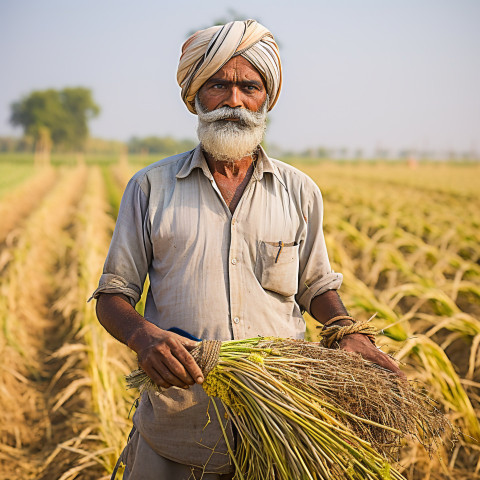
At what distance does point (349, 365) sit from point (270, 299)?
0.43 metres

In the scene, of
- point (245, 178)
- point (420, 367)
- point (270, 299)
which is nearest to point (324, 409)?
point (270, 299)

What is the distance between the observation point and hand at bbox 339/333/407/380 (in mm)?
1521

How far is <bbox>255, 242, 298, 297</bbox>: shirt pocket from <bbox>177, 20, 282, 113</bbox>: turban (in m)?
0.56

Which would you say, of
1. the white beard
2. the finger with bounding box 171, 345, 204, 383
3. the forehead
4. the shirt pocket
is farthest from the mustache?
the finger with bounding box 171, 345, 204, 383

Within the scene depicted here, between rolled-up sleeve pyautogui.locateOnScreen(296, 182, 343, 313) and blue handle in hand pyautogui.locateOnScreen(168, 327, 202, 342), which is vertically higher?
rolled-up sleeve pyautogui.locateOnScreen(296, 182, 343, 313)

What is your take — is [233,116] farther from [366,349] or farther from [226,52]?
[366,349]

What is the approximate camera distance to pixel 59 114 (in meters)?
80.7

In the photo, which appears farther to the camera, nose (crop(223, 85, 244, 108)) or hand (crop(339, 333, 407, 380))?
nose (crop(223, 85, 244, 108))

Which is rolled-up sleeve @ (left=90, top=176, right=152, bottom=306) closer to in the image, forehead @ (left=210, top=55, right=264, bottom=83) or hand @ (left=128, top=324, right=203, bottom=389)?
hand @ (left=128, top=324, right=203, bottom=389)

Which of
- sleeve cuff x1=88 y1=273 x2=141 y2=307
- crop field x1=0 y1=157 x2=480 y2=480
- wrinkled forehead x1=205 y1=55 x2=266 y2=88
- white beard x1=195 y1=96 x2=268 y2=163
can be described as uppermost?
wrinkled forehead x1=205 y1=55 x2=266 y2=88

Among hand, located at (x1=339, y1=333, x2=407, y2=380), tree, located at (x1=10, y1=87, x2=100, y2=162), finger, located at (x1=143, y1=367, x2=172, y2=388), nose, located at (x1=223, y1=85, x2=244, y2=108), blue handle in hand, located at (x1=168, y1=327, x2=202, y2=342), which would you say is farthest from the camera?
tree, located at (x1=10, y1=87, x2=100, y2=162)

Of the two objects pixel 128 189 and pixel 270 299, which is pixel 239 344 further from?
pixel 128 189

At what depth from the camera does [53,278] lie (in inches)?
267

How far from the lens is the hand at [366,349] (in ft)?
4.99
